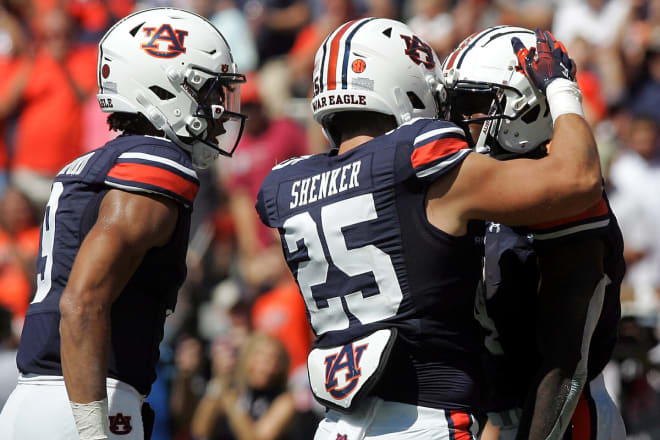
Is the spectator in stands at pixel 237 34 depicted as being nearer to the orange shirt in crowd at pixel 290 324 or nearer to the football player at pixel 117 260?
the orange shirt in crowd at pixel 290 324

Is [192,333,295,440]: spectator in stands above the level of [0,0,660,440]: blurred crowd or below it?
below

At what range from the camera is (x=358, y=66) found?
146 inches

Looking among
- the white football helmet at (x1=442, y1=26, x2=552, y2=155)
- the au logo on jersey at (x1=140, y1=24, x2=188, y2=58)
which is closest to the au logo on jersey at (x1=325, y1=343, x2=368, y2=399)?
the white football helmet at (x1=442, y1=26, x2=552, y2=155)

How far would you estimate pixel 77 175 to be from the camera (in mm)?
3814

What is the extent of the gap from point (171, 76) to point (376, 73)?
887 mm

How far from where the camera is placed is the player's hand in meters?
3.64

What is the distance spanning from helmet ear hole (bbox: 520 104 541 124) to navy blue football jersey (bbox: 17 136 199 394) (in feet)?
4.06

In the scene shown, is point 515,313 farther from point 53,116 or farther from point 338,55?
point 53,116

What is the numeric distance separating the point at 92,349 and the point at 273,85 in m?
6.54

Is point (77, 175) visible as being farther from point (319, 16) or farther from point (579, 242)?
point (319, 16)

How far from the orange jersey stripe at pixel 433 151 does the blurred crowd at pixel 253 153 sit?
10.8ft

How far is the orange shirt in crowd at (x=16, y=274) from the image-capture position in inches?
Answer: 330

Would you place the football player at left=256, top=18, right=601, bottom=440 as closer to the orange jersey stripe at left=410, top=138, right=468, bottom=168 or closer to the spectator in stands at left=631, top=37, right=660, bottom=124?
the orange jersey stripe at left=410, top=138, right=468, bottom=168

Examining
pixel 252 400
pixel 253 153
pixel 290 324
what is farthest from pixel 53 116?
Result: pixel 252 400
